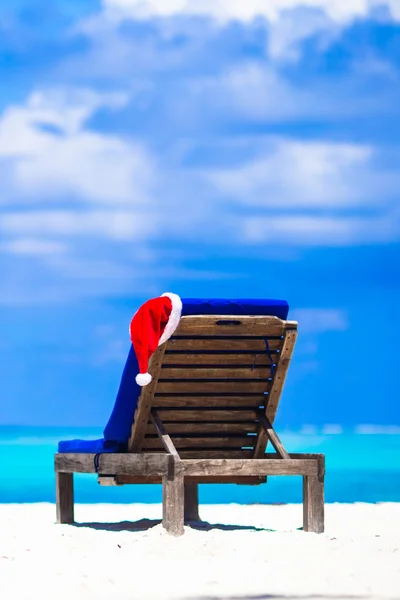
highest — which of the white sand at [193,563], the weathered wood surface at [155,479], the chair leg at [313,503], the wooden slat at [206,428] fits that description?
the wooden slat at [206,428]

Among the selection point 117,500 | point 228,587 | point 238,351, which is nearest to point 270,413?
point 238,351

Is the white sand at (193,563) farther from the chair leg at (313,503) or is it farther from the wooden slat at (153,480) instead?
the wooden slat at (153,480)

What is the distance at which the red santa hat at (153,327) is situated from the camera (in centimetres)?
767

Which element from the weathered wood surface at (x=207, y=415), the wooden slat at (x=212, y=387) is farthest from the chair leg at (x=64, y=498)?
the wooden slat at (x=212, y=387)

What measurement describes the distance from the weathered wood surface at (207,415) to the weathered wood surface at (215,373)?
30cm

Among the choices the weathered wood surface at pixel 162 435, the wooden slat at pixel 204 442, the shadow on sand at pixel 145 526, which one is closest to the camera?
the weathered wood surface at pixel 162 435

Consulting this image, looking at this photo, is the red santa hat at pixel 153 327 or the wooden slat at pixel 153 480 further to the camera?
the wooden slat at pixel 153 480

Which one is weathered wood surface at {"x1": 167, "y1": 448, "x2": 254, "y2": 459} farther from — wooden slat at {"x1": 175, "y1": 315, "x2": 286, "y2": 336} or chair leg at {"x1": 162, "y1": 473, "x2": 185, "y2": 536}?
wooden slat at {"x1": 175, "y1": 315, "x2": 286, "y2": 336}

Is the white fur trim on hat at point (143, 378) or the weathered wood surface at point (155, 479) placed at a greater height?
the white fur trim on hat at point (143, 378)

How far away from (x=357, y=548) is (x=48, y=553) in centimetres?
190

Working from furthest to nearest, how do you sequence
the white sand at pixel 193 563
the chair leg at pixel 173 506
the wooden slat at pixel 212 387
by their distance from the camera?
the wooden slat at pixel 212 387, the chair leg at pixel 173 506, the white sand at pixel 193 563

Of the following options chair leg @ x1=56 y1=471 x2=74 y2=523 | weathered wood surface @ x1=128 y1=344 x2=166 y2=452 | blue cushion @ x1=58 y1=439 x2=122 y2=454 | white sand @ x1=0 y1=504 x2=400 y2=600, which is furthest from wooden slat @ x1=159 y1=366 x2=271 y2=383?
chair leg @ x1=56 y1=471 x2=74 y2=523

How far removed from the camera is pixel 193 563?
6.64 metres

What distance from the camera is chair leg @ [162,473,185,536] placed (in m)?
7.66
